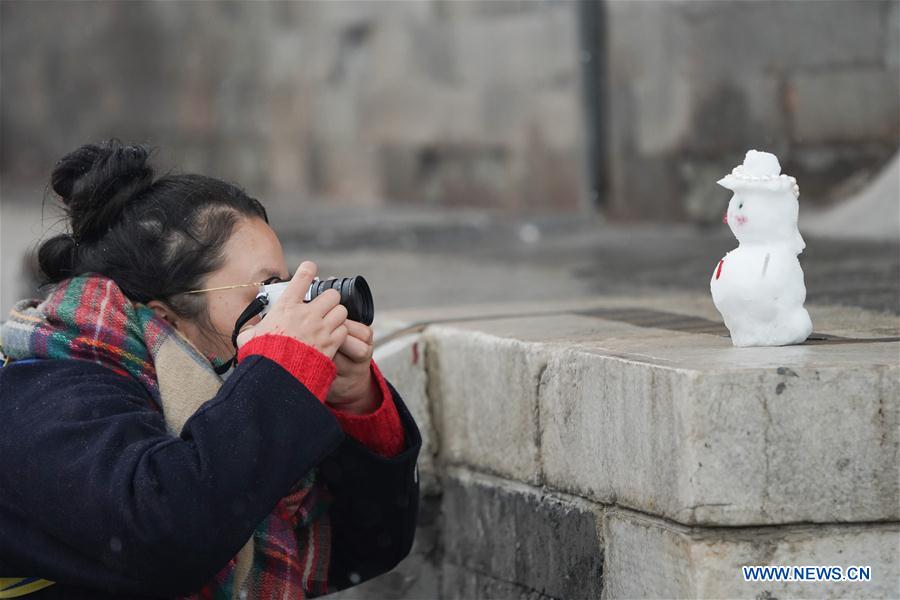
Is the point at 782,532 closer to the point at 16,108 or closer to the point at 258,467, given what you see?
the point at 258,467

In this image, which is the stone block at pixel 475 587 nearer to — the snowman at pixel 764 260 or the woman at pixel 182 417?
the woman at pixel 182 417

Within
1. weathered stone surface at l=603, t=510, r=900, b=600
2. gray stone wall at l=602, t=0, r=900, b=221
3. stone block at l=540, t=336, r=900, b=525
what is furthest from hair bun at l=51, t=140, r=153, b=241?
gray stone wall at l=602, t=0, r=900, b=221

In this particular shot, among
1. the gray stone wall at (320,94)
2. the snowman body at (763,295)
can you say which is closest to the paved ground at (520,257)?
the gray stone wall at (320,94)

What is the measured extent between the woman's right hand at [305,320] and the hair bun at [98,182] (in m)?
0.33

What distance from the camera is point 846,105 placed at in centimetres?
493

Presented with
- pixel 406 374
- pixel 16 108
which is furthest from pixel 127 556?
pixel 16 108

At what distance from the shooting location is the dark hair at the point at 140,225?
2062mm

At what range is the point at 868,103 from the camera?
4836 mm

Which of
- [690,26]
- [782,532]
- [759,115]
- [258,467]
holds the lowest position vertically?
[782,532]

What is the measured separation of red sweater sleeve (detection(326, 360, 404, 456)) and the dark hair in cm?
29

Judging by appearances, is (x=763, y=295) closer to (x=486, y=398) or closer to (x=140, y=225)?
(x=486, y=398)

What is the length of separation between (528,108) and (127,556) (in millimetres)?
4964

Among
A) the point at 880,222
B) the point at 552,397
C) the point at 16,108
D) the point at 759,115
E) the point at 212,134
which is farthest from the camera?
the point at 16,108

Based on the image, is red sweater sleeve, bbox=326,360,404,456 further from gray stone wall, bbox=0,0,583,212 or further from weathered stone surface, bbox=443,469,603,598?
gray stone wall, bbox=0,0,583,212
